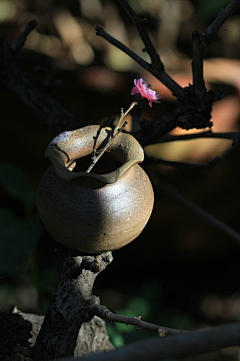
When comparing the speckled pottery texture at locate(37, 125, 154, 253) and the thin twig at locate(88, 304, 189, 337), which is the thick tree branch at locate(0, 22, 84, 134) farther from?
the thin twig at locate(88, 304, 189, 337)

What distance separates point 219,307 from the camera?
202 cm

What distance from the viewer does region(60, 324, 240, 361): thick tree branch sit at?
1.60 feet

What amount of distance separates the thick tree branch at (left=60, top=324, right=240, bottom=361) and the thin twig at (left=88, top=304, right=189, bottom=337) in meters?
0.16

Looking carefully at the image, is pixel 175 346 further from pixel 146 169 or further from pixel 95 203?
pixel 146 169

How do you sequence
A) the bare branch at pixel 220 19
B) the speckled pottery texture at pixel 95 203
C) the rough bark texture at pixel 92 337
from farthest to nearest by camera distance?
the rough bark texture at pixel 92 337 → the bare branch at pixel 220 19 → the speckled pottery texture at pixel 95 203

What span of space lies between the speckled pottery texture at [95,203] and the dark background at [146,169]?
1.08ft

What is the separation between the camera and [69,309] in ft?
2.97

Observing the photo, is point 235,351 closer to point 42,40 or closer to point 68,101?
point 68,101

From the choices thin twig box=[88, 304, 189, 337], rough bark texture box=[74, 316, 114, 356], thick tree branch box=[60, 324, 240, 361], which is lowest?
thick tree branch box=[60, 324, 240, 361]

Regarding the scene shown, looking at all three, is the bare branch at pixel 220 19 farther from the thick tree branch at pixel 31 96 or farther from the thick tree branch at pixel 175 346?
the thick tree branch at pixel 175 346

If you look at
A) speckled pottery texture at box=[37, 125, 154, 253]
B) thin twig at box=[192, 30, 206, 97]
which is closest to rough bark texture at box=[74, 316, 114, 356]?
speckled pottery texture at box=[37, 125, 154, 253]

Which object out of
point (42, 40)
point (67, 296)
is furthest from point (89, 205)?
point (42, 40)

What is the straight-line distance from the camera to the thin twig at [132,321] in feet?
2.25

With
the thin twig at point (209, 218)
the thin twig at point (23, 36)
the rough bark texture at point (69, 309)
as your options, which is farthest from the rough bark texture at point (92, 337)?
the thin twig at point (23, 36)
